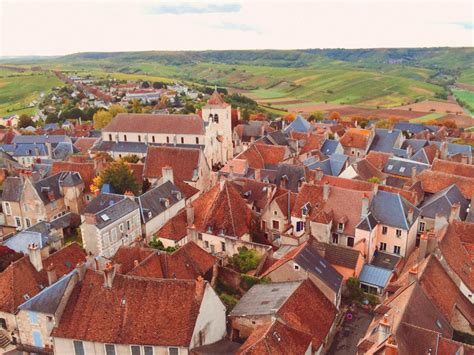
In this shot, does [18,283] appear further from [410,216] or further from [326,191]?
[410,216]

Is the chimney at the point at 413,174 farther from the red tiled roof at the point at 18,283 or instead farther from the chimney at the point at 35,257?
the red tiled roof at the point at 18,283

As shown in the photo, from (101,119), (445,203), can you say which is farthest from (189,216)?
(101,119)

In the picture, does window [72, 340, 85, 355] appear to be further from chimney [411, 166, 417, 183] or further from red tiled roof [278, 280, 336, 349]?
chimney [411, 166, 417, 183]

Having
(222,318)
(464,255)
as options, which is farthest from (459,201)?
(222,318)

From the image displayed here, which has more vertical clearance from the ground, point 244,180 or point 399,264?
point 244,180

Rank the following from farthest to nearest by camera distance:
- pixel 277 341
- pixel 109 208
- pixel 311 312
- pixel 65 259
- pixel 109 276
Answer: pixel 109 208 → pixel 65 259 → pixel 311 312 → pixel 109 276 → pixel 277 341

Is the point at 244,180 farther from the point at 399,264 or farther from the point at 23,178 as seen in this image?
the point at 23,178
